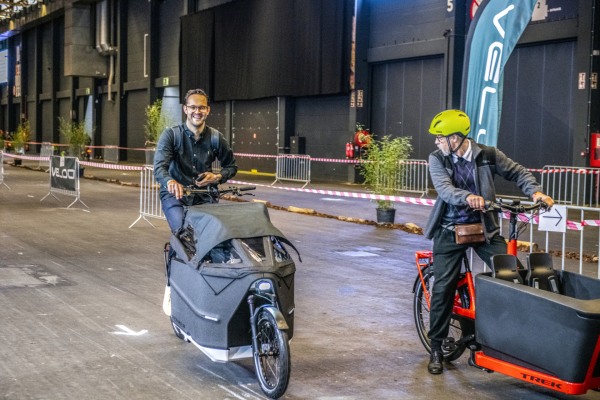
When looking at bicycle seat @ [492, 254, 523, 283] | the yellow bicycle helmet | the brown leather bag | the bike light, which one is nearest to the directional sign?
the brown leather bag

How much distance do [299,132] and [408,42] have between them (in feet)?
26.1

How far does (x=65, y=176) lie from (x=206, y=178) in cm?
1517

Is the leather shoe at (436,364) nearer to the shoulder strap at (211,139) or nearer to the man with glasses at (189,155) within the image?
the man with glasses at (189,155)

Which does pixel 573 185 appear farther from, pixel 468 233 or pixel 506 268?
pixel 506 268

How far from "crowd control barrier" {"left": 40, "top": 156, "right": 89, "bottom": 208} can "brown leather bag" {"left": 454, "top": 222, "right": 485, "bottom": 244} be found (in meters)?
15.6

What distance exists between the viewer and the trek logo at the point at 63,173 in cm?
2125

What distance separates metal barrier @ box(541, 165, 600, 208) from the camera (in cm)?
2112

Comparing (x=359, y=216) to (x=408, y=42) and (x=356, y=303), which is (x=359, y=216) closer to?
(x=356, y=303)

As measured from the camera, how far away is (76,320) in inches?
326

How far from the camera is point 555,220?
326 inches

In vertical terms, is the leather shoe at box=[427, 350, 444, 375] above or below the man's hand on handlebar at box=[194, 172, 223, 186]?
below

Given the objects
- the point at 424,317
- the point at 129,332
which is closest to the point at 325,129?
the point at 129,332

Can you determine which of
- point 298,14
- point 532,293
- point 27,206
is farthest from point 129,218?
point 298,14

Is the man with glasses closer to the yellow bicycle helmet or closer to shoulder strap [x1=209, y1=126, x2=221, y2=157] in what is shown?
shoulder strap [x1=209, y1=126, x2=221, y2=157]
